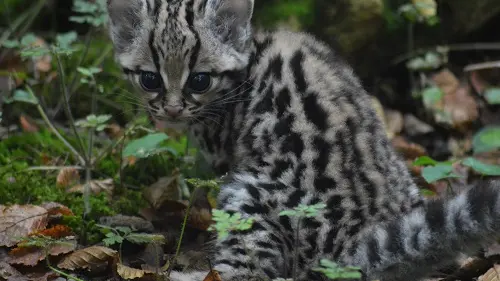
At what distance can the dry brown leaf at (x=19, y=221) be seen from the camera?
5.30 meters

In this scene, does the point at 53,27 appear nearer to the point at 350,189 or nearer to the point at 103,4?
the point at 103,4

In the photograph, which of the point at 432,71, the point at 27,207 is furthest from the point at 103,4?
the point at 432,71

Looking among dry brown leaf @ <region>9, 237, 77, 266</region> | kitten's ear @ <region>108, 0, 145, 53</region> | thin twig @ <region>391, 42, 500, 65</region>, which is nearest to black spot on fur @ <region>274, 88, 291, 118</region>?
kitten's ear @ <region>108, 0, 145, 53</region>

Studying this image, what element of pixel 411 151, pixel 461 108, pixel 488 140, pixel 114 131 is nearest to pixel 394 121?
pixel 461 108

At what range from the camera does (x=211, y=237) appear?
18.9 feet

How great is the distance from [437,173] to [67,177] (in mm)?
3013

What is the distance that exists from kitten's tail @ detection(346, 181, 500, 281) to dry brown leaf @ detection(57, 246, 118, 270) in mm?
1666

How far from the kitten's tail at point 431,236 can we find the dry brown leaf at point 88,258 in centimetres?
167

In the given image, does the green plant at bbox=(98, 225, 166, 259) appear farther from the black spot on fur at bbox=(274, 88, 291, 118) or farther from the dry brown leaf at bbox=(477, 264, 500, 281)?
the dry brown leaf at bbox=(477, 264, 500, 281)

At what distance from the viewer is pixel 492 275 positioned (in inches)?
205

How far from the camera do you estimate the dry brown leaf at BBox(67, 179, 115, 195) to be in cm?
619

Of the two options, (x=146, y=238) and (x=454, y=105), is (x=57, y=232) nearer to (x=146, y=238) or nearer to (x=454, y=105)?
(x=146, y=238)

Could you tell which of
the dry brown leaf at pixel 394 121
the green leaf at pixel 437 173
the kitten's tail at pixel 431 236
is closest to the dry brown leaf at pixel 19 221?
the kitten's tail at pixel 431 236

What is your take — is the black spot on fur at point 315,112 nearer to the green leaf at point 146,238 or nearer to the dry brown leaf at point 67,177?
the green leaf at point 146,238
